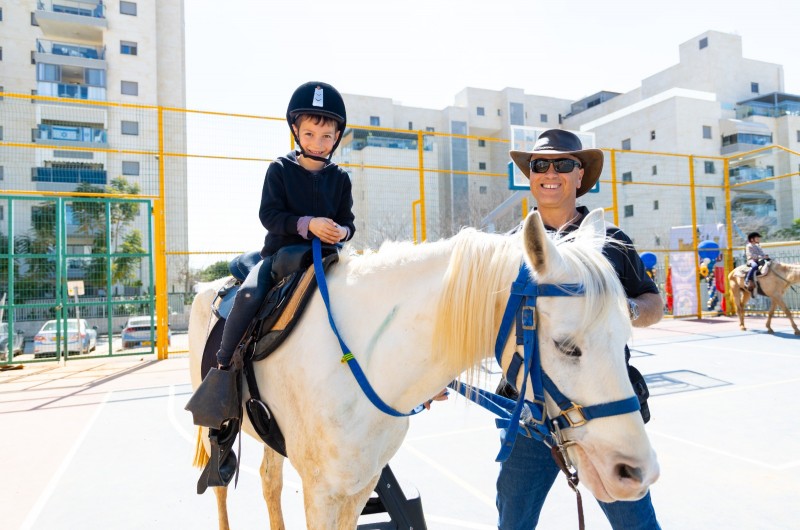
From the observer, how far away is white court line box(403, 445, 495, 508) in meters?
3.26

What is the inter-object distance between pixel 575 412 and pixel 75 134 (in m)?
35.7

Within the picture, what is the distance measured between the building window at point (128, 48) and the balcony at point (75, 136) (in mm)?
10546

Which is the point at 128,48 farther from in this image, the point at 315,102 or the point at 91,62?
the point at 315,102

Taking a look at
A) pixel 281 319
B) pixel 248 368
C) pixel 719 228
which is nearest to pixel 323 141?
pixel 281 319

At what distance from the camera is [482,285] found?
1440mm

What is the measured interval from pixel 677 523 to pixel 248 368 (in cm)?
270

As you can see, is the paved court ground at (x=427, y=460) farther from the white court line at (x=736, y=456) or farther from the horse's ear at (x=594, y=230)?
the horse's ear at (x=594, y=230)

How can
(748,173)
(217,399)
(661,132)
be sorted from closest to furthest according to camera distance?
1. (217,399)
2. (748,173)
3. (661,132)

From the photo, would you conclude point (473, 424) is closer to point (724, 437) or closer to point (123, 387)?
point (724, 437)

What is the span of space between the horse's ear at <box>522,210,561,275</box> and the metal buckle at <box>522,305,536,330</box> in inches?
4.3

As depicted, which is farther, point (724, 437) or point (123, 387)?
point (123, 387)

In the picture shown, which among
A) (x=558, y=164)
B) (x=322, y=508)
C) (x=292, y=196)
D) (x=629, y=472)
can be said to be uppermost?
(x=558, y=164)

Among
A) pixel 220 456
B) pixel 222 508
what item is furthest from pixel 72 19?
pixel 220 456

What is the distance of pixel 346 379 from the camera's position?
5.18ft
